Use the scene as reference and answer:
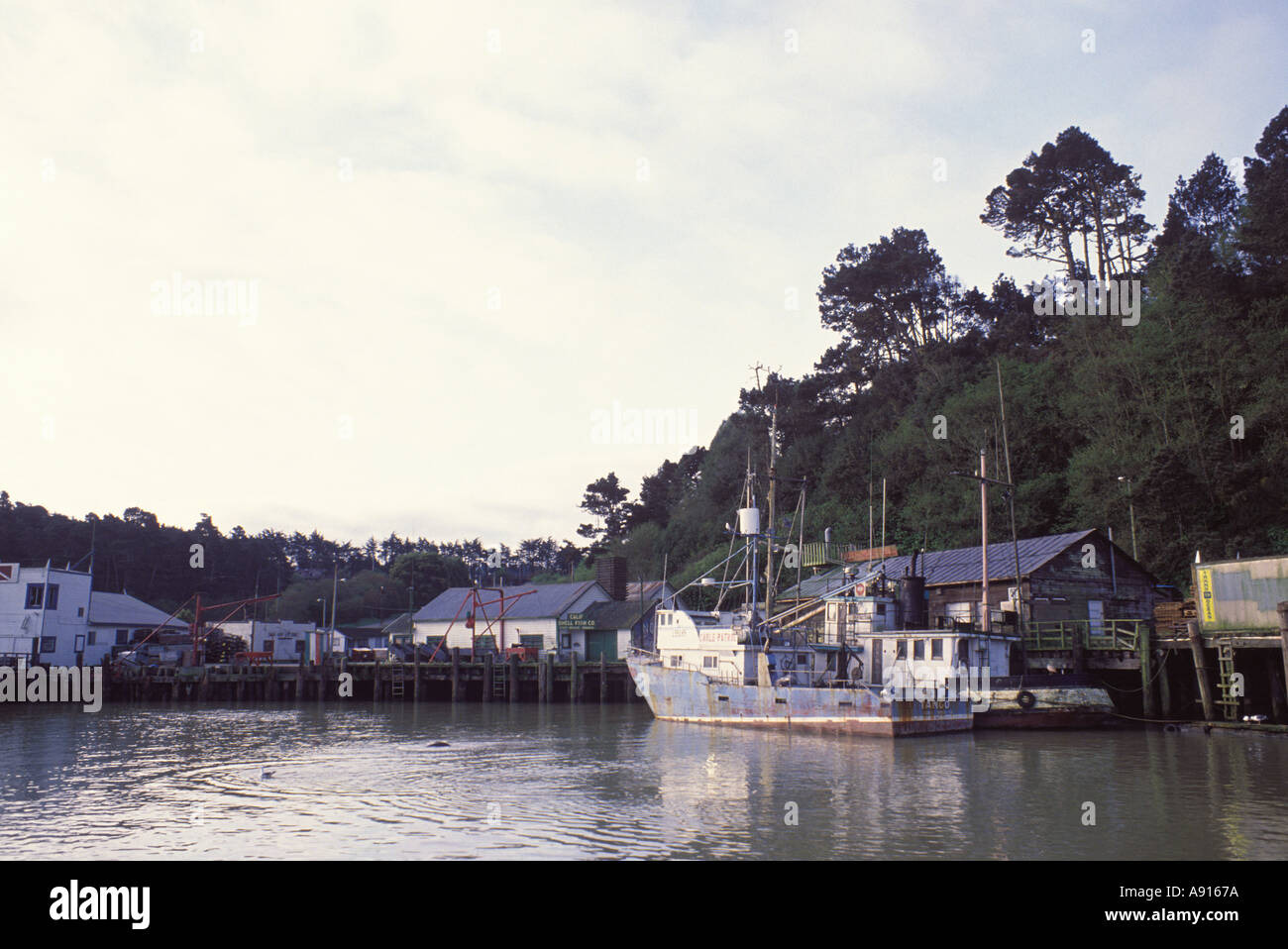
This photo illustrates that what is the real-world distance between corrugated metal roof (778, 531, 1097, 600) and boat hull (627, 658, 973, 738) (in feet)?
27.3

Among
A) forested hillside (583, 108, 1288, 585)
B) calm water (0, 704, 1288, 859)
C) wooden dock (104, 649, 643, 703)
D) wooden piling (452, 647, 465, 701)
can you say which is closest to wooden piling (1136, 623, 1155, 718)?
calm water (0, 704, 1288, 859)

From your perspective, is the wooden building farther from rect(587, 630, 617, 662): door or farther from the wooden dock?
rect(587, 630, 617, 662): door

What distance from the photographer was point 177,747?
94.8ft

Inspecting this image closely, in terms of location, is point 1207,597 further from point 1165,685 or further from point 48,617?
point 48,617

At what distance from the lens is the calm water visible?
15.1 meters

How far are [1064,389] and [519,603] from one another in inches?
1417

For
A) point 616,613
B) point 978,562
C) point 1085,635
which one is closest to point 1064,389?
point 978,562

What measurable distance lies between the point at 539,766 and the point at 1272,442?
36.5 metres


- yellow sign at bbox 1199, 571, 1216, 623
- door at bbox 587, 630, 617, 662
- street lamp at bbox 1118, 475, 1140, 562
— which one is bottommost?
door at bbox 587, 630, 617, 662

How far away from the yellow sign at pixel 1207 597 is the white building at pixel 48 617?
54595 millimetres

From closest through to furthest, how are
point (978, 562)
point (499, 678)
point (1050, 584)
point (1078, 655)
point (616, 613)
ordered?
point (1078, 655) < point (1050, 584) < point (978, 562) < point (499, 678) < point (616, 613)

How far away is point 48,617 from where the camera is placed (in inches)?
2083
